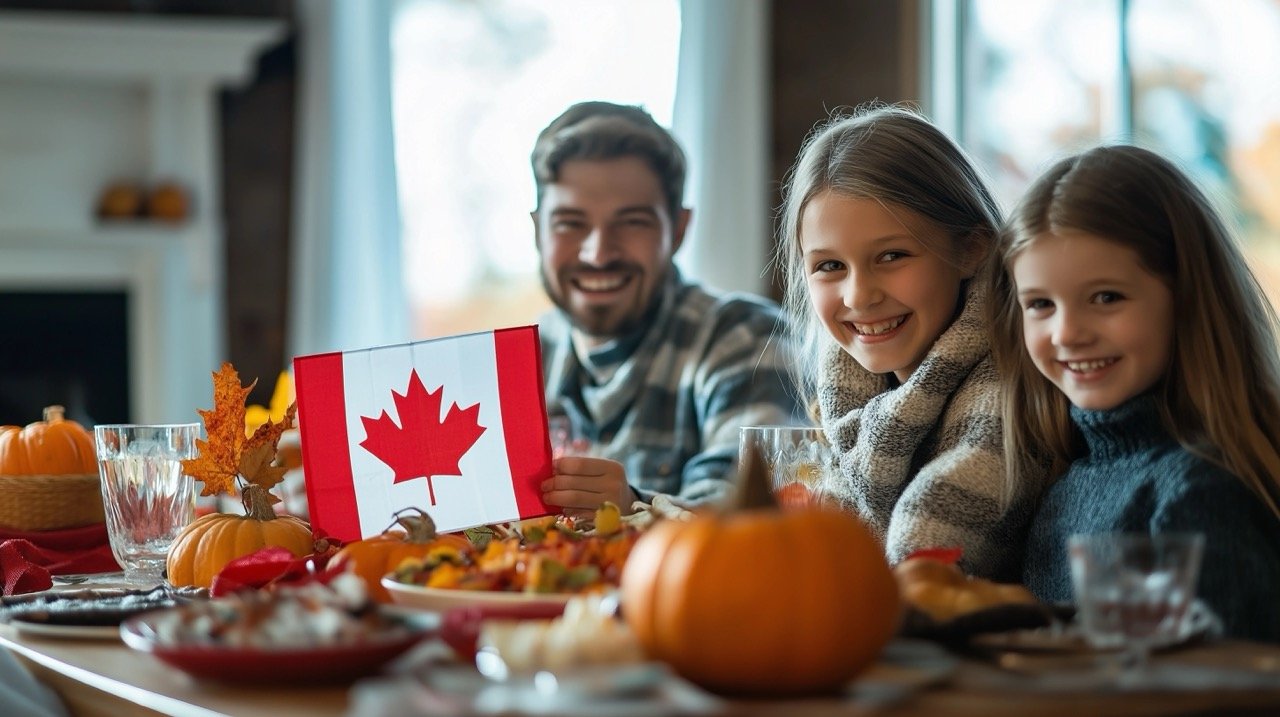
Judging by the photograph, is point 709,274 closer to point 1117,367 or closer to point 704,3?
point 704,3

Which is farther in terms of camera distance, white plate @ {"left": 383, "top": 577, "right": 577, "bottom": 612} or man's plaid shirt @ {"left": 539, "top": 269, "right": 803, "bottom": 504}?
man's plaid shirt @ {"left": 539, "top": 269, "right": 803, "bottom": 504}

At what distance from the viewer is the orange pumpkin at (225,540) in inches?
51.8

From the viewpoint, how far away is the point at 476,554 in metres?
1.09

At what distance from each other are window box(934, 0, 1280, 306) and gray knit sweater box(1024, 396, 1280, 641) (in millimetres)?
2149

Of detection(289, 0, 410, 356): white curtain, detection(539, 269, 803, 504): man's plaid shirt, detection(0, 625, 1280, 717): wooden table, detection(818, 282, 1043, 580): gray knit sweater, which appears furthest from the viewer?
detection(289, 0, 410, 356): white curtain

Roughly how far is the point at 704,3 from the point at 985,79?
1007mm

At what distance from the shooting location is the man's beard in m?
2.43

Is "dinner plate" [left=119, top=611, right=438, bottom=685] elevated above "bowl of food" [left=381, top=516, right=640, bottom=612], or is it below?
below

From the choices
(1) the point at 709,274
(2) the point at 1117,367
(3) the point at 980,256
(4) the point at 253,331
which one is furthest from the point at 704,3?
(2) the point at 1117,367

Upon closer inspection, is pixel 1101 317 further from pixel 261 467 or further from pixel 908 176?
pixel 261 467

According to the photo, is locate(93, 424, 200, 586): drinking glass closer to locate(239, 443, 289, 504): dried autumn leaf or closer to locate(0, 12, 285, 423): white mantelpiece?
locate(239, 443, 289, 504): dried autumn leaf

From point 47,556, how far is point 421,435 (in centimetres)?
48

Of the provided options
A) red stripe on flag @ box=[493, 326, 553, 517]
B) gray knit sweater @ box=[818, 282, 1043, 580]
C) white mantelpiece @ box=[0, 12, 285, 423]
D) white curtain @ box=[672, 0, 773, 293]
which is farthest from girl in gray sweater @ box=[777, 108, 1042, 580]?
white mantelpiece @ box=[0, 12, 285, 423]

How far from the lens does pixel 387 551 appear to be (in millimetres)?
1183
